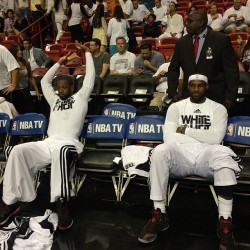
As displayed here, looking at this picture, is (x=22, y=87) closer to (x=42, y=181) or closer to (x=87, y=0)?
(x=42, y=181)

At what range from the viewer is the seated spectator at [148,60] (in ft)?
18.7

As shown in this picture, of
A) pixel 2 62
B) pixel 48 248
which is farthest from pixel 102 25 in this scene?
pixel 48 248

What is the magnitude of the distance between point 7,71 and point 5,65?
87 mm

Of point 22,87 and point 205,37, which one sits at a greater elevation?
point 205,37

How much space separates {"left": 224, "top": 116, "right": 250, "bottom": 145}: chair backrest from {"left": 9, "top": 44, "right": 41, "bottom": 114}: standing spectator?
2.81 m

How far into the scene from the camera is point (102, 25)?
25.8ft

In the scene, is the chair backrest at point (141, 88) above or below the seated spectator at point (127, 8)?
below

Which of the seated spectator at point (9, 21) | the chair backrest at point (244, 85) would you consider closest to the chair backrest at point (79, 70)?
the chair backrest at point (244, 85)

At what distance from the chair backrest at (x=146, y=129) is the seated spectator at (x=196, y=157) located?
0.42m

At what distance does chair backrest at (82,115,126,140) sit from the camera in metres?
4.13

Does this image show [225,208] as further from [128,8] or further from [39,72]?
[128,8]

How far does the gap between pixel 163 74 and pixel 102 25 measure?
10.7ft

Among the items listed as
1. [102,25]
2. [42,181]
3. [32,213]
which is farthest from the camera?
[102,25]

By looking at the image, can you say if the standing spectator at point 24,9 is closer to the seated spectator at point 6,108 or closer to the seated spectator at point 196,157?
the seated spectator at point 6,108
